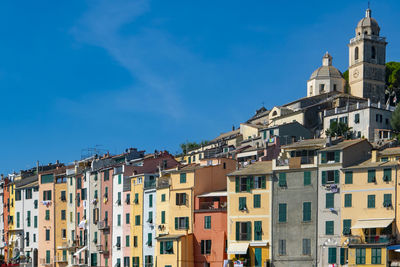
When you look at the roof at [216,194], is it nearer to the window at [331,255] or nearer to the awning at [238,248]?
the awning at [238,248]

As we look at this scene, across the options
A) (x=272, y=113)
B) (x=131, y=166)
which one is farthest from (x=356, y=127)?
(x=131, y=166)

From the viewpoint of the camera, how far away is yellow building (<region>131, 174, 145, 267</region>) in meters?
99.3

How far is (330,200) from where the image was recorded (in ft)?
268

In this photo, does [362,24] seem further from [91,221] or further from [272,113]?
[91,221]

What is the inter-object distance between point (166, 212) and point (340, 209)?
22.1 meters

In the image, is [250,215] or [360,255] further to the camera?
[250,215]

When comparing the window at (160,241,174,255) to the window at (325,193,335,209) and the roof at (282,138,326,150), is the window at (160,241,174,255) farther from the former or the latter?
the window at (325,193,335,209)

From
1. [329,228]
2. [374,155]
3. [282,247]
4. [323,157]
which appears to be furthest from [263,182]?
[374,155]

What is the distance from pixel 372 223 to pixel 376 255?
2797 millimetres

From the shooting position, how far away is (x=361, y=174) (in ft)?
262

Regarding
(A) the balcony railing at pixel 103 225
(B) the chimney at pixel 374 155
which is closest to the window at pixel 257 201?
(B) the chimney at pixel 374 155

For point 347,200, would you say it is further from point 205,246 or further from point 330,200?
point 205,246

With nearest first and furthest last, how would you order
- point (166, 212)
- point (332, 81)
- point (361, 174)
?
point (361, 174) < point (166, 212) < point (332, 81)

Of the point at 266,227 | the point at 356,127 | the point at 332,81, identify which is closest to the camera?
the point at 266,227
